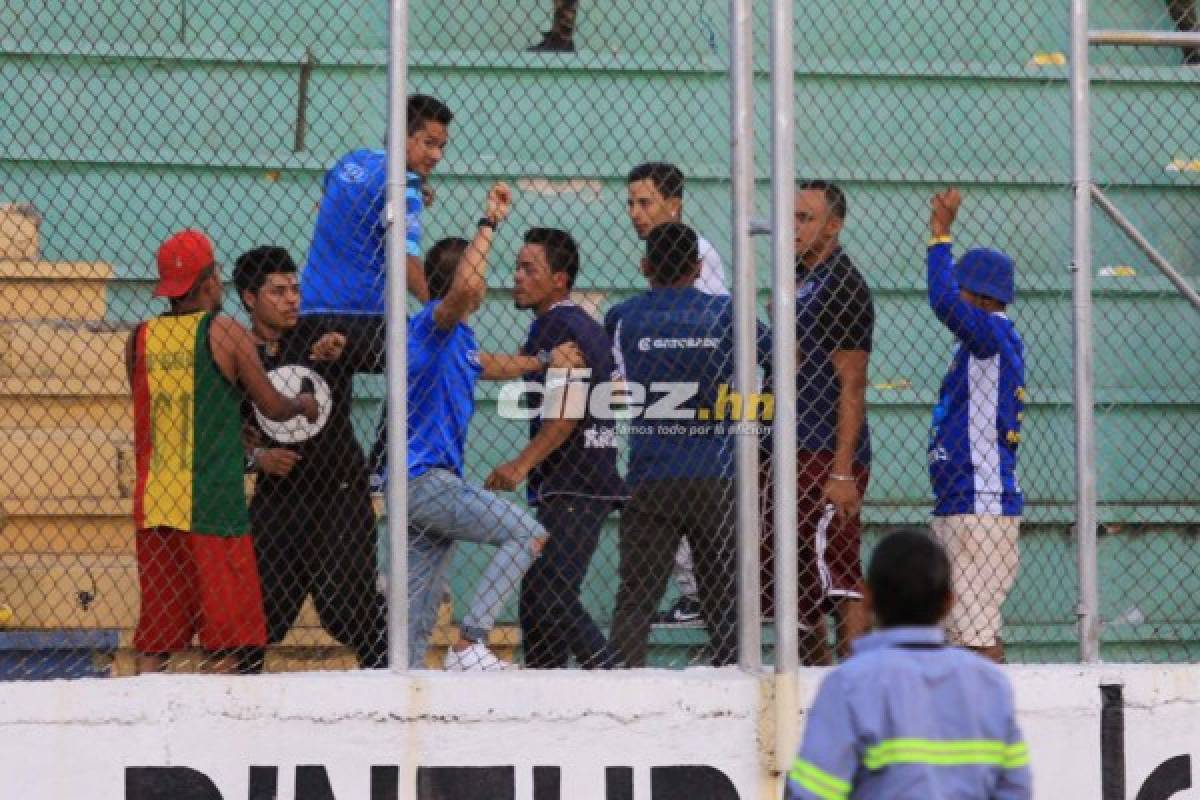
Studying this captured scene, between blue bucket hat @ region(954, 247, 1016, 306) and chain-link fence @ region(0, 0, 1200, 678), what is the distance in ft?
0.06

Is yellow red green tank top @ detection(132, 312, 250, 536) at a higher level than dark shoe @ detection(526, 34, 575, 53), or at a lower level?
lower

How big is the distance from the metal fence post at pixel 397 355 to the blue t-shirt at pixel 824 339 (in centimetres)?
151

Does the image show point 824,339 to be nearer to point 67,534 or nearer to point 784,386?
point 784,386

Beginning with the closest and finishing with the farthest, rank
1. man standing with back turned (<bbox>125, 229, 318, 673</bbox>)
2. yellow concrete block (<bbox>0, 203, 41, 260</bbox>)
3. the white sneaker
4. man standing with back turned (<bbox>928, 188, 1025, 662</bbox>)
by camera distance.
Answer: man standing with back turned (<bbox>125, 229, 318, 673</bbox>), the white sneaker, man standing with back turned (<bbox>928, 188, 1025, 662</bbox>), yellow concrete block (<bbox>0, 203, 41, 260</bbox>)

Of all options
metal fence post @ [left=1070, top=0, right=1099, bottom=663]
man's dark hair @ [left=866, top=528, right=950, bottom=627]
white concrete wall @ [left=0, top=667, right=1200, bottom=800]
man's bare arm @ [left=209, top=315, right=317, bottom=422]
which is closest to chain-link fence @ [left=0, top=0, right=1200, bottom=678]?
man's bare arm @ [left=209, top=315, right=317, bottom=422]

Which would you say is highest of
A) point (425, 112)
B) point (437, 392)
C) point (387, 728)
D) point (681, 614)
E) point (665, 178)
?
point (425, 112)

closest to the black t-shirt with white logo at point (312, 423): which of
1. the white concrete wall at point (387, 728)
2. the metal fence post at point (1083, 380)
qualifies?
the white concrete wall at point (387, 728)

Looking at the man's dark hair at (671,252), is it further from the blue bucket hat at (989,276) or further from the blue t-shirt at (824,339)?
the blue bucket hat at (989,276)

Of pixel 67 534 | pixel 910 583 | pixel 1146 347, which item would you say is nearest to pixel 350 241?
pixel 67 534

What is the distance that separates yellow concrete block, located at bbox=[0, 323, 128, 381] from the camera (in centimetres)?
798

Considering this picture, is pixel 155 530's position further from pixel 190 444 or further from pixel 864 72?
pixel 864 72

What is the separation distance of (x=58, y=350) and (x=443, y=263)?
181 cm

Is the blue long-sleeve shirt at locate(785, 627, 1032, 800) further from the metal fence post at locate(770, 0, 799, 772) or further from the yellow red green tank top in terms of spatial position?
the yellow red green tank top

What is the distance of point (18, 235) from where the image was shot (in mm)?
8195
